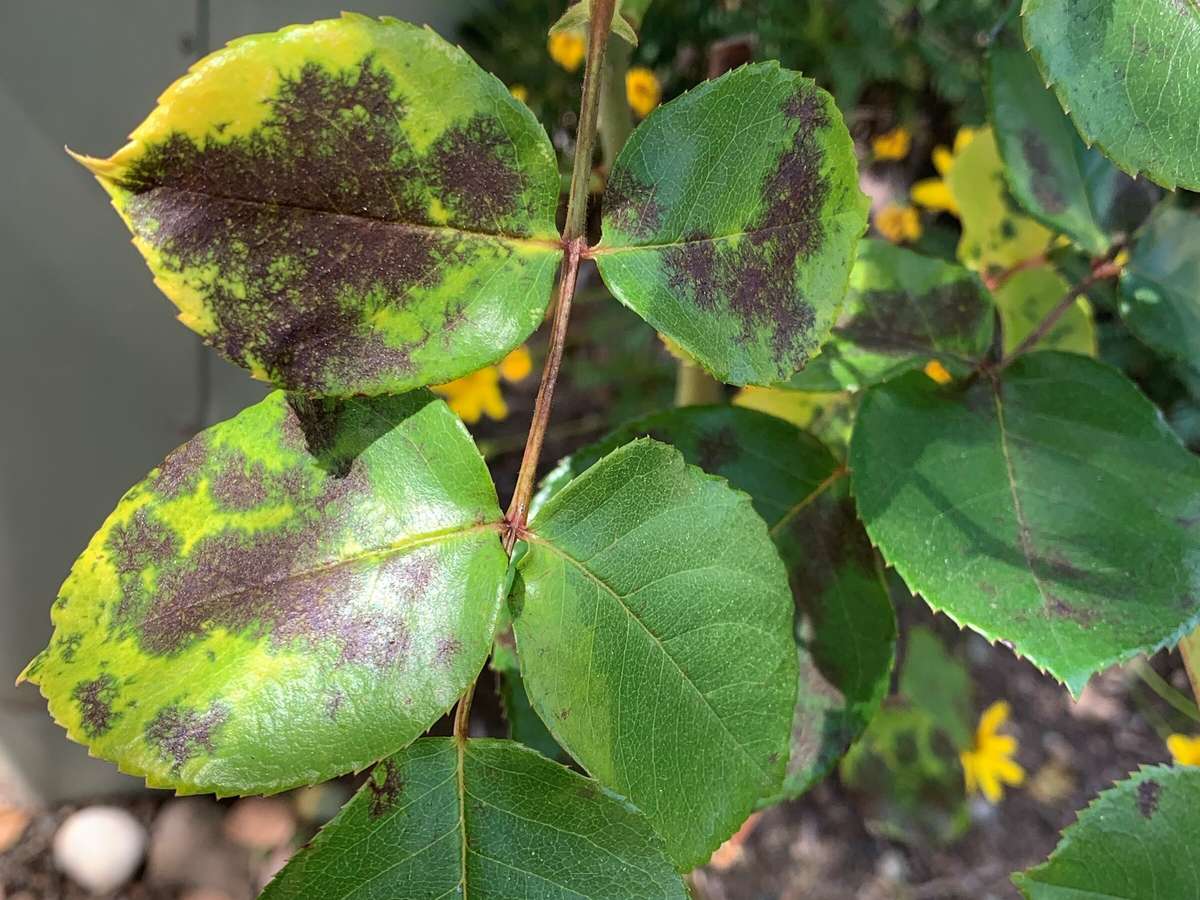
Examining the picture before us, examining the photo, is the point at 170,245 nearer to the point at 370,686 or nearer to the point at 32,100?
the point at 370,686

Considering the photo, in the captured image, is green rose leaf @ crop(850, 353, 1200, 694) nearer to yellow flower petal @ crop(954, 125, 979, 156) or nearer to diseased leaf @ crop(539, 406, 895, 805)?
diseased leaf @ crop(539, 406, 895, 805)

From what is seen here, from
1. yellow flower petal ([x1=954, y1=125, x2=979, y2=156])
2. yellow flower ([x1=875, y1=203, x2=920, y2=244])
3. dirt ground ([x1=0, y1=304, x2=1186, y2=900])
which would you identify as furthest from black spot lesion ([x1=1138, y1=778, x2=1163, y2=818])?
yellow flower ([x1=875, y1=203, x2=920, y2=244])

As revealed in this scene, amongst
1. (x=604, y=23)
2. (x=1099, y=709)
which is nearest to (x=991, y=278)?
(x=604, y=23)

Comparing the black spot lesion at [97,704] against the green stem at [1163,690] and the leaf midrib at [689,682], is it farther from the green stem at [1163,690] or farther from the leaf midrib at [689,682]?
the green stem at [1163,690]

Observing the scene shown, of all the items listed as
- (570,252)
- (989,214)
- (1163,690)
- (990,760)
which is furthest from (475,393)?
(1163,690)

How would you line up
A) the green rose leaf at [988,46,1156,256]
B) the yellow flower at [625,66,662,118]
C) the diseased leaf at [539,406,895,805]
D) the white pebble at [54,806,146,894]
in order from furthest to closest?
the white pebble at [54,806,146,894] → the yellow flower at [625,66,662,118] → the green rose leaf at [988,46,1156,256] → the diseased leaf at [539,406,895,805]

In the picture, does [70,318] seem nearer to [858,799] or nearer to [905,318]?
[905,318]

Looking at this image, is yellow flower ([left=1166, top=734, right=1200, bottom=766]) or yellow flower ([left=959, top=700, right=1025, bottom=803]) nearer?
yellow flower ([left=1166, top=734, right=1200, bottom=766])
